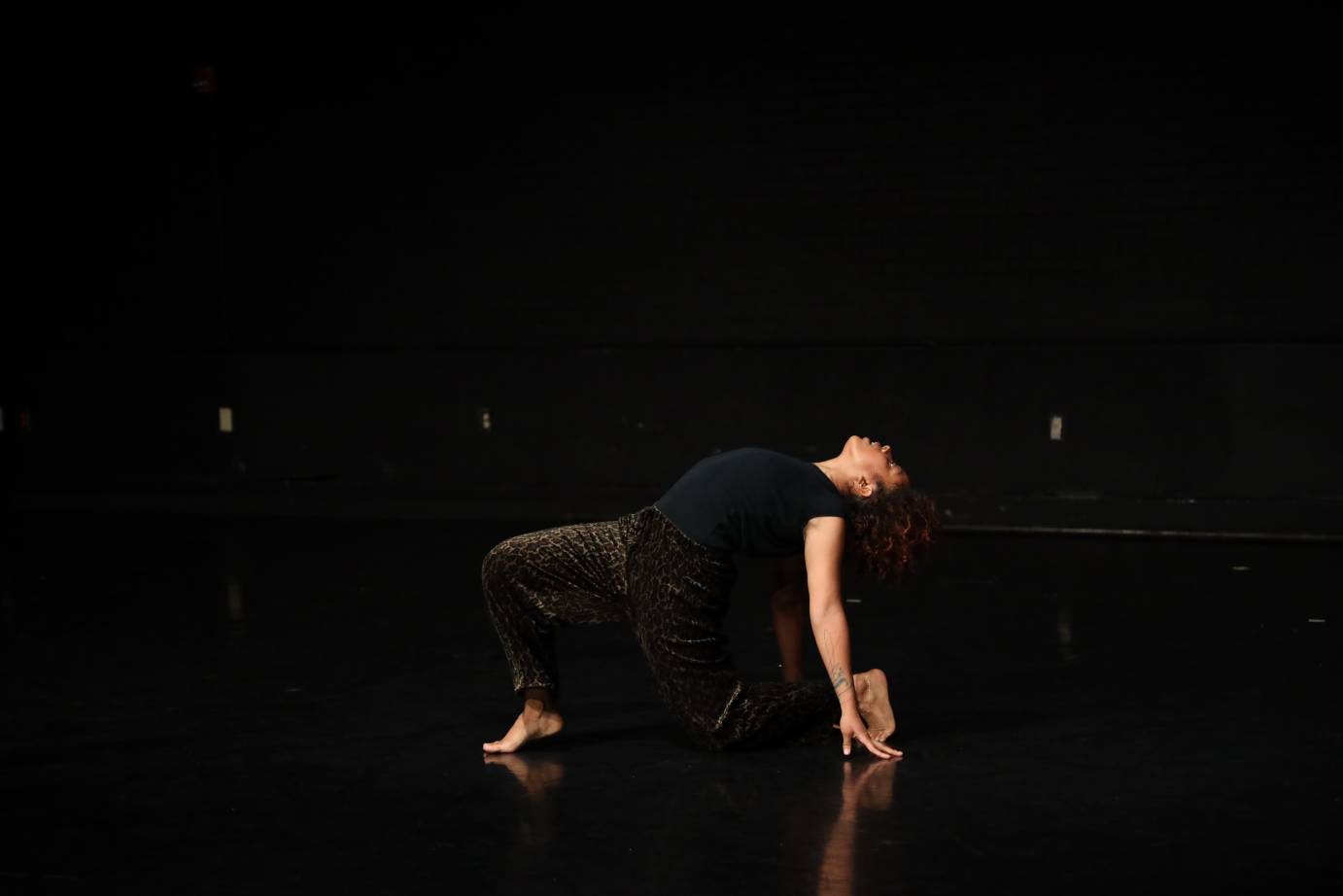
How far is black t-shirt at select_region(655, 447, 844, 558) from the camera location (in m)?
3.58

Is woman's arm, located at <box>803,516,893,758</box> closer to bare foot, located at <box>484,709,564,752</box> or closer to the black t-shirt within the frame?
the black t-shirt

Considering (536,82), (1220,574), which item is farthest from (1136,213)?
(536,82)

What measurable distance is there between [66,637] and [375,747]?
1.79 metres

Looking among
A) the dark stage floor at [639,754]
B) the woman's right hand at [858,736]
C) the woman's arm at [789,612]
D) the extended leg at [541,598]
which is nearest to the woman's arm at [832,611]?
the woman's right hand at [858,736]

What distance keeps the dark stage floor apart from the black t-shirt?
48 centimetres

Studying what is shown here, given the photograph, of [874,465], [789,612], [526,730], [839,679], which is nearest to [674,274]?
[789,612]

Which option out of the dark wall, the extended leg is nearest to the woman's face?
the extended leg

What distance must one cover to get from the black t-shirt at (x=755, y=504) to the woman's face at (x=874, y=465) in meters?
0.10

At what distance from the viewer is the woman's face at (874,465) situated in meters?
3.66

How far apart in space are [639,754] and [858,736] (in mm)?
498

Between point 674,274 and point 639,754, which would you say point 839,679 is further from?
point 674,274

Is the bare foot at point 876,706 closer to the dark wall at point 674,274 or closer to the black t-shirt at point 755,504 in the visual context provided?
the black t-shirt at point 755,504

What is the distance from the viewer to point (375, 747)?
12.2 ft

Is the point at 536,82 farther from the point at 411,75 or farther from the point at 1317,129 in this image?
the point at 1317,129
